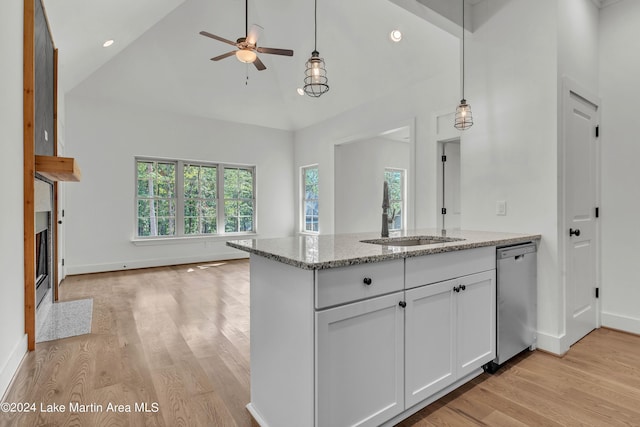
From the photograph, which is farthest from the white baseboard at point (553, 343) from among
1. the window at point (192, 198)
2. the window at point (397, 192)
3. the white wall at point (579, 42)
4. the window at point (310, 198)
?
the window at point (192, 198)

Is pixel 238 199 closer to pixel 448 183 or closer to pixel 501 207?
pixel 448 183

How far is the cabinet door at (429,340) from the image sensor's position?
1.70 m

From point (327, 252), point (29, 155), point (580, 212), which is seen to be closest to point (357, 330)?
point (327, 252)

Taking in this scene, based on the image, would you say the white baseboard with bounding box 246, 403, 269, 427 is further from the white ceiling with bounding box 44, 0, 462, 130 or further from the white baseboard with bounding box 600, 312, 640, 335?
the white ceiling with bounding box 44, 0, 462, 130

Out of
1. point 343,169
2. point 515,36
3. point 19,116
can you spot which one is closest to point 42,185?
point 19,116

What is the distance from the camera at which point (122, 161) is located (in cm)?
578

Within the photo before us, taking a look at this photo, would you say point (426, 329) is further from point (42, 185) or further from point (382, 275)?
point (42, 185)

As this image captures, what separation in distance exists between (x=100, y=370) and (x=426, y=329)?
2.19 meters

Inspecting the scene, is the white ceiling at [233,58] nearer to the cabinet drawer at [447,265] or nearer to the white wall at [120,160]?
the white wall at [120,160]

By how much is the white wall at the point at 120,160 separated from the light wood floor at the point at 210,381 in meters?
2.65

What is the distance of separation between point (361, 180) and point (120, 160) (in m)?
4.58

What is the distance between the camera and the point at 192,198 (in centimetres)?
654

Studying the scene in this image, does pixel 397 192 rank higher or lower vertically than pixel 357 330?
higher

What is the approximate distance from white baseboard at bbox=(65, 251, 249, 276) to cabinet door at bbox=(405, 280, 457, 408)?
18.2ft
